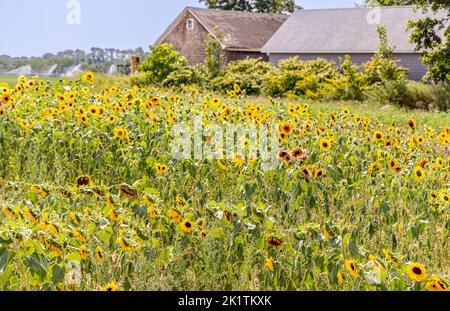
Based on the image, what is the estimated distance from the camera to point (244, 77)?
26.6m

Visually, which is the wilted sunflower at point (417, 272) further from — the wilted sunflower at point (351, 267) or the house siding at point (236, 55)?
the house siding at point (236, 55)

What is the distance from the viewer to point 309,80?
77.2ft

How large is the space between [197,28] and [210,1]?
9.04 metres

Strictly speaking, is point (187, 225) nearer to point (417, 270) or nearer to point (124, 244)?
point (124, 244)

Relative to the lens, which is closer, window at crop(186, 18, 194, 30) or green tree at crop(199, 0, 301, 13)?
window at crop(186, 18, 194, 30)

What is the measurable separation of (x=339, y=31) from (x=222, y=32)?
19.2ft

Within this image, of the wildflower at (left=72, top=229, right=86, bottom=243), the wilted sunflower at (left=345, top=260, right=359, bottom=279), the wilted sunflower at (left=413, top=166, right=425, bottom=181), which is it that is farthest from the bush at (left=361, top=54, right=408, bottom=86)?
the wilted sunflower at (left=345, top=260, right=359, bottom=279)

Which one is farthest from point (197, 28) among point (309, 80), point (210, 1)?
point (309, 80)

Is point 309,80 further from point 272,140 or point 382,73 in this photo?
point 272,140

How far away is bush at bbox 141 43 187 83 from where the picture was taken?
29.2 metres

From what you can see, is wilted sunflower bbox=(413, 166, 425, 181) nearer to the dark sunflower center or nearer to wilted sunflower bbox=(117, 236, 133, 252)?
the dark sunflower center

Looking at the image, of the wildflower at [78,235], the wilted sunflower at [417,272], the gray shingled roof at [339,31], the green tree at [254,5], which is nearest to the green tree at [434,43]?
the gray shingled roof at [339,31]

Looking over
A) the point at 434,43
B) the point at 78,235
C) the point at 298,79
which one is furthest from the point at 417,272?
the point at 298,79

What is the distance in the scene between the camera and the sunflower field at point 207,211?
3387 millimetres
